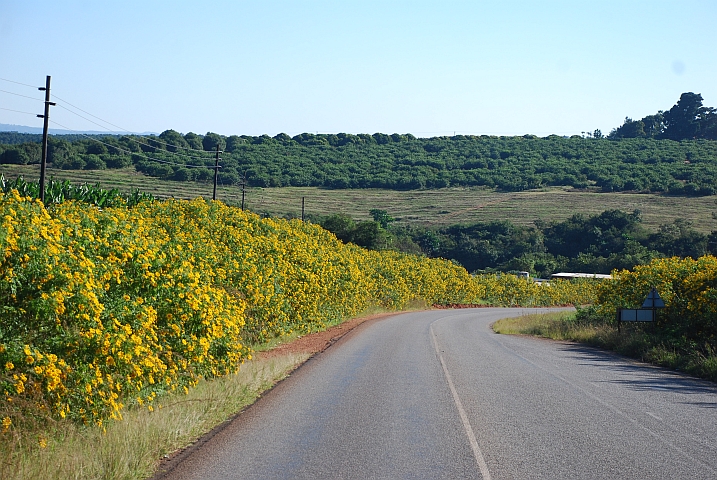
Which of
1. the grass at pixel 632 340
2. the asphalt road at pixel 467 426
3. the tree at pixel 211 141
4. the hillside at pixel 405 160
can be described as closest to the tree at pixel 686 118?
the hillside at pixel 405 160

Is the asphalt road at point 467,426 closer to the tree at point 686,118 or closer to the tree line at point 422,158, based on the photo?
the tree line at point 422,158

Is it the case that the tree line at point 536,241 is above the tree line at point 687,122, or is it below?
below

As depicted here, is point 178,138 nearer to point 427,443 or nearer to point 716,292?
point 716,292

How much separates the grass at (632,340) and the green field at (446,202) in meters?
47.9

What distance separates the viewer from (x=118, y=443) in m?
8.38

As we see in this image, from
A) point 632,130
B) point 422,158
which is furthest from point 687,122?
point 422,158

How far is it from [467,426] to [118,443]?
5006 mm

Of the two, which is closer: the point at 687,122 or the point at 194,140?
the point at 194,140

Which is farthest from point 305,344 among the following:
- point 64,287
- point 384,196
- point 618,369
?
point 384,196

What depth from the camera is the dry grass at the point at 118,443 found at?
7.40 m

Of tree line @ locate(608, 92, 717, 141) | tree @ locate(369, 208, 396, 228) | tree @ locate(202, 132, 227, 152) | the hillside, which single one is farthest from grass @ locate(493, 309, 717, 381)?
tree line @ locate(608, 92, 717, 141)

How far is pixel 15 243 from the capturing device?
7.87m

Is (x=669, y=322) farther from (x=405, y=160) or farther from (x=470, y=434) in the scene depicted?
(x=405, y=160)

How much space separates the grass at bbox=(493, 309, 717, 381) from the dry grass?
42.1ft
